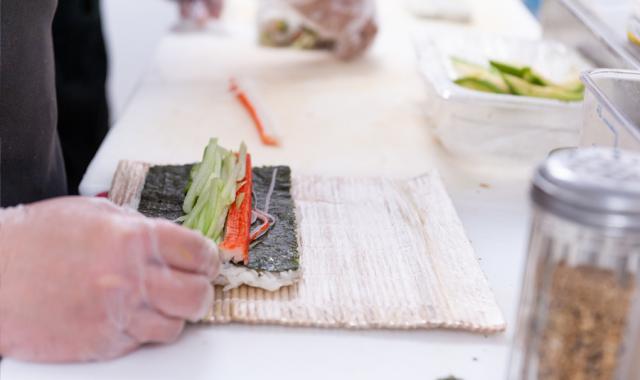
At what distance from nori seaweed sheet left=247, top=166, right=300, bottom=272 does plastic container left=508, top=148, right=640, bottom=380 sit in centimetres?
36

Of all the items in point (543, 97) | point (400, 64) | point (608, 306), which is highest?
point (608, 306)

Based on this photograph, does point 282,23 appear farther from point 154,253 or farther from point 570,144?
point 154,253

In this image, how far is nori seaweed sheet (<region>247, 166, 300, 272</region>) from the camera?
1.05m

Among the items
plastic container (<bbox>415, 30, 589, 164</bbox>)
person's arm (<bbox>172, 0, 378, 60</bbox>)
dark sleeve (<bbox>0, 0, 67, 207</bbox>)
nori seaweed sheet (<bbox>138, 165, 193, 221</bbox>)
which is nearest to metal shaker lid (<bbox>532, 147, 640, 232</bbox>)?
nori seaweed sheet (<bbox>138, 165, 193, 221</bbox>)

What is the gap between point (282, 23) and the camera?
2146 mm

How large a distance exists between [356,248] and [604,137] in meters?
0.37

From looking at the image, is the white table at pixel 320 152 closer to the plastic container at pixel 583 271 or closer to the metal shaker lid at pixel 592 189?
the plastic container at pixel 583 271

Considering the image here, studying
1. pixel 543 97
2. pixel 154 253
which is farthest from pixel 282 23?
pixel 154 253

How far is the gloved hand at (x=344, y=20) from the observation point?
205 cm

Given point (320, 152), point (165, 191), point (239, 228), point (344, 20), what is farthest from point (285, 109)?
point (239, 228)

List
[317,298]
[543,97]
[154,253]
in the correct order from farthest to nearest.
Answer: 1. [543,97]
2. [317,298]
3. [154,253]

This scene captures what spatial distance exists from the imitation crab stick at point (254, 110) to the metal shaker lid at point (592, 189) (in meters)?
0.89

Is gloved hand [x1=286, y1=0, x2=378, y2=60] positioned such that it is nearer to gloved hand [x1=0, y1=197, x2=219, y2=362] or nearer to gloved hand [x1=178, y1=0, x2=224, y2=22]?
gloved hand [x1=178, y1=0, x2=224, y2=22]

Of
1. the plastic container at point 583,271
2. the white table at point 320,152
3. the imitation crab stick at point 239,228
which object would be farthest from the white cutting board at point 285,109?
the plastic container at point 583,271
